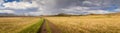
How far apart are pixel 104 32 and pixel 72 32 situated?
154 inches

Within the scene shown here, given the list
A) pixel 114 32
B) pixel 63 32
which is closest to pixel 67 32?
pixel 63 32

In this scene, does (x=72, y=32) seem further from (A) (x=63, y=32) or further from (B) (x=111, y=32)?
(B) (x=111, y=32)

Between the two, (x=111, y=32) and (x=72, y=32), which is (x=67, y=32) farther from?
(x=111, y=32)

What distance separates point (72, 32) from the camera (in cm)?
3522

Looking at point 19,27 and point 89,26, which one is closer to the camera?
point 89,26

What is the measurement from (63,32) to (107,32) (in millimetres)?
5406

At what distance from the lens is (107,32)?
34.9 metres

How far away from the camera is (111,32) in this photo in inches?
1357

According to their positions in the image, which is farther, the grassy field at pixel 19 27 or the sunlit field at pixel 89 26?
the grassy field at pixel 19 27

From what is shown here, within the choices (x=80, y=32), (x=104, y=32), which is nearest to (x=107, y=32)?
(x=104, y=32)

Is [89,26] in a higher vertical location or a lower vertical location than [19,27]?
lower

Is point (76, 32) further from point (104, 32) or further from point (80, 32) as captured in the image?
point (104, 32)

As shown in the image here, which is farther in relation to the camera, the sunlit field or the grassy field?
the grassy field

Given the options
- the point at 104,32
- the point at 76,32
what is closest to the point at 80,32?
the point at 76,32
